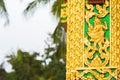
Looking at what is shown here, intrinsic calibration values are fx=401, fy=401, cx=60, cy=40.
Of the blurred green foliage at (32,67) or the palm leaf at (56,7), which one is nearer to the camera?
the palm leaf at (56,7)

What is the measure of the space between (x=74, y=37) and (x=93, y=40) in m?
0.11

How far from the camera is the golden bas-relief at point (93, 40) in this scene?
2.19m

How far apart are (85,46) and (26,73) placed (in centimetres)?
1553

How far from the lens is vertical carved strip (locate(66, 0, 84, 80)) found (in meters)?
2.20

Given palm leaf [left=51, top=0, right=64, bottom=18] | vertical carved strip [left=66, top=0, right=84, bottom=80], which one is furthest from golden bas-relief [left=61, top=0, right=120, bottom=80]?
palm leaf [left=51, top=0, right=64, bottom=18]

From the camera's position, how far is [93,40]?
87.9 inches

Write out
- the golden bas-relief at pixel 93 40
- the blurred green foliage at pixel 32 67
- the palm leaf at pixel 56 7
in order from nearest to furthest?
the golden bas-relief at pixel 93 40 → the palm leaf at pixel 56 7 → the blurred green foliage at pixel 32 67

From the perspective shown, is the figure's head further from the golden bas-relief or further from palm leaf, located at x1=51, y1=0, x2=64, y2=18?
palm leaf, located at x1=51, y1=0, x2=64, y2=18

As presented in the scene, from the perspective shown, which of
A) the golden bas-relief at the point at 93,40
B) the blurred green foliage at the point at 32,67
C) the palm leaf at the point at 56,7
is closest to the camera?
the golden bas-relief at the point at 93,40

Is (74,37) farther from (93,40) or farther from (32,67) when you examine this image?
(32,67)

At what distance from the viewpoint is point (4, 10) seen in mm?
8133

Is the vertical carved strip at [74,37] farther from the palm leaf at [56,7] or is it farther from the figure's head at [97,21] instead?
the palm leaf at [56,7]

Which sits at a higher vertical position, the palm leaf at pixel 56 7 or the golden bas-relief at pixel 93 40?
the palm leaf at pixel 56 7

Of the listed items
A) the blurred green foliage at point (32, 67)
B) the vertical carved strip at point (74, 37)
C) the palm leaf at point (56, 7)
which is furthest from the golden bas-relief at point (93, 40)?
the blurred green foliage at point (32, 67)
